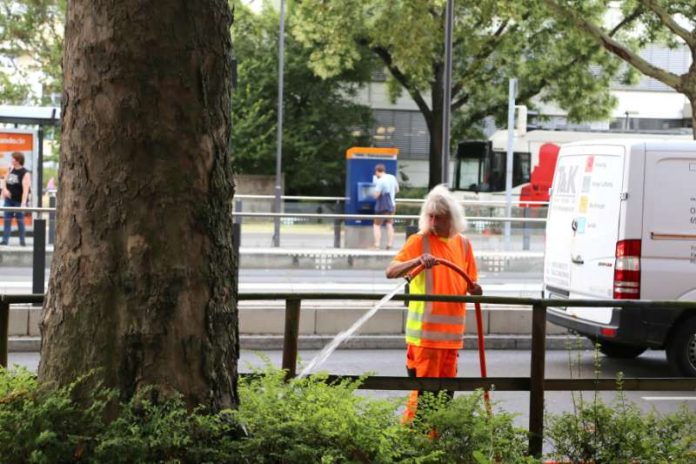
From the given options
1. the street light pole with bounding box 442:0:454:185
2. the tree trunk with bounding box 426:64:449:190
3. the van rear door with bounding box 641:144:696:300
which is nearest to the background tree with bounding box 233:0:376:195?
the tree trunk with bounding box 426:64:449:190

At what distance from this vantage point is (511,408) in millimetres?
6465

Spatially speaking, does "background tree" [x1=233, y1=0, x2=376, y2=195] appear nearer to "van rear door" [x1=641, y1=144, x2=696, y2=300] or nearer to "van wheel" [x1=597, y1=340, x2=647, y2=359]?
"van wheel" [x1=597, y1=340, x2=647, y2=359]

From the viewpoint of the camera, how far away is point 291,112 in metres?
44.1

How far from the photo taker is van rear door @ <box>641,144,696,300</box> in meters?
10.0

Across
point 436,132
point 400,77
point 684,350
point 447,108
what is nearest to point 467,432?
point 684,350

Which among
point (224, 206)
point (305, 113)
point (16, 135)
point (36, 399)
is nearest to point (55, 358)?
point (36, 399)

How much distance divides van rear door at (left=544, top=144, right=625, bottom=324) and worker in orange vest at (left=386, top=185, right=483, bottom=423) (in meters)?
3.45

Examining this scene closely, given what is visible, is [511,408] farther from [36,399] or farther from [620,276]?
[620,276]

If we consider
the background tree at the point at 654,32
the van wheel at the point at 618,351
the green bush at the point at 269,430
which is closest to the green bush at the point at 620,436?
the green bush at the point at 269,430

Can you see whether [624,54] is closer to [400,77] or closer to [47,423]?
[400,77]

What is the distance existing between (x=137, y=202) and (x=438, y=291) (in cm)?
264

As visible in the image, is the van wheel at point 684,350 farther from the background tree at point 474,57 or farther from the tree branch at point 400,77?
the tree branch at point 400,77

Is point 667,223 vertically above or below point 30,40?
below

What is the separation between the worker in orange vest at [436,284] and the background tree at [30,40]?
1115 inches
